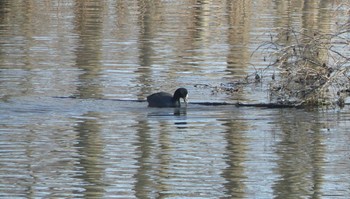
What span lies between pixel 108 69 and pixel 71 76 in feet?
3.69

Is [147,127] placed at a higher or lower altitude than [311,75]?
lower

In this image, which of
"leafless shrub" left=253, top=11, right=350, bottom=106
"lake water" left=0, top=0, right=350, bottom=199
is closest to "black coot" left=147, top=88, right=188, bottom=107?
"lake water" left=0, top=0, right=350, bottom=199

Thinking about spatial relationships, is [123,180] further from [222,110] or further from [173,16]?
[173,16]

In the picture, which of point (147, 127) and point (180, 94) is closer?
point (147, 127)

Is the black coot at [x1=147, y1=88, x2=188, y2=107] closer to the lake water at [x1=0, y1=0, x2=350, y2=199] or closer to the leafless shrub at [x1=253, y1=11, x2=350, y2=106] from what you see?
the lake water at [x1=0, y1=0, x2=350, y2=199]

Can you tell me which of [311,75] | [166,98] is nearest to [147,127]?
[166,98]

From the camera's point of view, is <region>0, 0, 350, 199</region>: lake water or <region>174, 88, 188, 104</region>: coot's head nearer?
<region>0, 0, 350, 199</region>: lake water

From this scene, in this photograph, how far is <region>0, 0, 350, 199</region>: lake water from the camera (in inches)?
468

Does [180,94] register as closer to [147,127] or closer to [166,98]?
[166,98]

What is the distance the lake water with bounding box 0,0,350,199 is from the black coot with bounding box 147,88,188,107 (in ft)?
0.38

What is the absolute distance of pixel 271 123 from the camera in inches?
632

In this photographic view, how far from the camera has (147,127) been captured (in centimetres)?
1562

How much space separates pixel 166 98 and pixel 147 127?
1933mm

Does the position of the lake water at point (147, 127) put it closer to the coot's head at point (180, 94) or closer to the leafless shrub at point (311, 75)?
the coot's head at point (180, 94)
